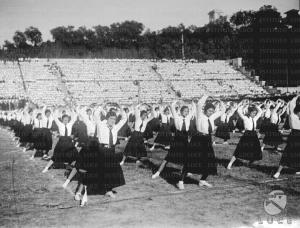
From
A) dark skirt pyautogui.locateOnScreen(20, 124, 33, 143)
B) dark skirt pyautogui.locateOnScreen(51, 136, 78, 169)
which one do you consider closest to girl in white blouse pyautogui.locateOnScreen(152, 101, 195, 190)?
dark skirt pyautogui.locateOnScreen(51, 136, 78, 169)

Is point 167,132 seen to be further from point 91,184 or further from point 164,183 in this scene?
point 91,184

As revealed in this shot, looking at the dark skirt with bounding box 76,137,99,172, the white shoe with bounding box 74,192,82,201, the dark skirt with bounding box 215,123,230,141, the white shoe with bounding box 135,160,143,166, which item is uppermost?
the dark skirt with bounding box 76,137,99,172

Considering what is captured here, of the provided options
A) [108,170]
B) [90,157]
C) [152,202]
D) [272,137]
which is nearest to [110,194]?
[108,170]

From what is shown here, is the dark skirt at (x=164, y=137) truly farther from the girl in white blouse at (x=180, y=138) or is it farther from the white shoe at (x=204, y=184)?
the white shoe at (x=204, y=184)

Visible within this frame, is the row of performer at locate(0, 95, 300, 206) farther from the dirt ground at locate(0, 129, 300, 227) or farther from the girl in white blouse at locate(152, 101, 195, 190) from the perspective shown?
the dirt ground at locate(0, 129, 300, 227)

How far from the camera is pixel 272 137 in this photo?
1363 cm

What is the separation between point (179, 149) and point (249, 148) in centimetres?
257

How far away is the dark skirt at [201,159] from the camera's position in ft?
25.5

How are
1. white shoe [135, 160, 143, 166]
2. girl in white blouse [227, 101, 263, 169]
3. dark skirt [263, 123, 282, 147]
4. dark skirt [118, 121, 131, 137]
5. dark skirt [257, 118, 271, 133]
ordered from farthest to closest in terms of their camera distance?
dark skirt [118, 121, 131, 137] < dark skirt [257, 118, 271, 133] < dark skirt [263, 123, 282, 147] < white shoe [135, 160, 143, 166] < girl in white blouse [227, 101, 263, 169]

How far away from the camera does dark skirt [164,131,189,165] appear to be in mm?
8285

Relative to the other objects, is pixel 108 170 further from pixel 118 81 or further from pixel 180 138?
pixel 118 81

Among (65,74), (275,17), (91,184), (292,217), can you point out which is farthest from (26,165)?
(275,17)

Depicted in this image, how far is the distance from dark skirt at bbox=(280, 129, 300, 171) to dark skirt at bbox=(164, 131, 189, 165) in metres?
2.41

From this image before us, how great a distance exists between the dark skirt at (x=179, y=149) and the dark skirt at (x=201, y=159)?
0.30 m
